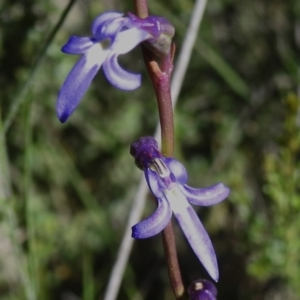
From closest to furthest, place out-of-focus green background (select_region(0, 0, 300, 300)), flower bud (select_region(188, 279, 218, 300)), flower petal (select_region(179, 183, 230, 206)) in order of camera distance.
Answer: flower petal (select_region(179, 183, 230, 206)) → flower bud (select_region(188, 279, 218, 300)) → out-of-focus green background (select_region(0, 0, 300, 300))

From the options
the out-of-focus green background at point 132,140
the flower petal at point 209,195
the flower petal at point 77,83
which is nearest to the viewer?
the flower petal at point 77,83

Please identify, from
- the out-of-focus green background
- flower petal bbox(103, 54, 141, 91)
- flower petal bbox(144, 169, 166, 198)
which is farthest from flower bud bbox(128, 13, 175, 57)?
the out-of-focus green background

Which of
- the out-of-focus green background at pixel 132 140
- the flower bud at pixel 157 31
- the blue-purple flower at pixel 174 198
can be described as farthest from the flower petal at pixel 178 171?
the out-of-focus green background at pixel 132 140

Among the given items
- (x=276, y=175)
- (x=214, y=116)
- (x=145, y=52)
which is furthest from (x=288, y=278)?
(x=145, y=52)

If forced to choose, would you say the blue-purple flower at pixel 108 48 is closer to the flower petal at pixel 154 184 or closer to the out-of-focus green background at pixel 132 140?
the flower petal at pixel 154 184

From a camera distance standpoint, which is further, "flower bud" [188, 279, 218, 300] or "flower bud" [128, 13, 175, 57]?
"flower bud" [188, 279, 218, 300]

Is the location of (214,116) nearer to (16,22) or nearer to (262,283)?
(262,283)

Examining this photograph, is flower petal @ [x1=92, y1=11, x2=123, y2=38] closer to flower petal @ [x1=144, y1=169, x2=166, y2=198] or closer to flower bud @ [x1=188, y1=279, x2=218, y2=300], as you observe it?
flower petal @ [x1=144, y1=169, x2=166, y2=198]
